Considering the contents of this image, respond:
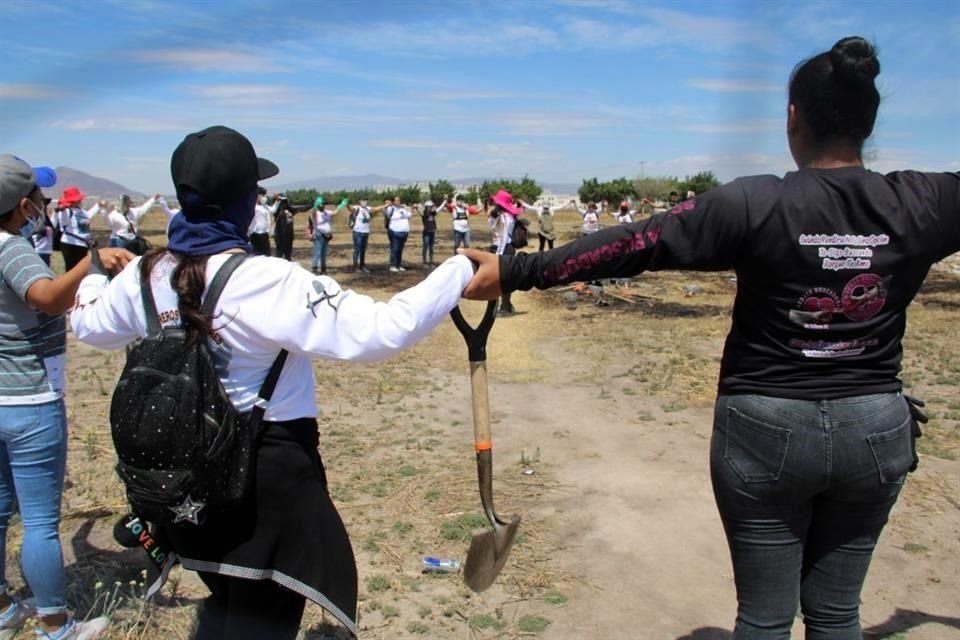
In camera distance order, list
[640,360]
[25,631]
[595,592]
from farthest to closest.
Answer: [640,360], [595,592], [25,631]

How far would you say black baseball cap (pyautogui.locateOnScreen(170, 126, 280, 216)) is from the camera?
1.98 metres

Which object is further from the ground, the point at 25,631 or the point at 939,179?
the point at 939,179

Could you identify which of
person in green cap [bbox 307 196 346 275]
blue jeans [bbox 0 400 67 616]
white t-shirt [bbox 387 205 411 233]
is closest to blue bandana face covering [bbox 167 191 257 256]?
blue jeans [bbox 0 400 67 616]

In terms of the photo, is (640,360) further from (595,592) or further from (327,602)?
(327,602)

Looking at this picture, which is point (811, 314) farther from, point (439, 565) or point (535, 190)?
point (535, 190)

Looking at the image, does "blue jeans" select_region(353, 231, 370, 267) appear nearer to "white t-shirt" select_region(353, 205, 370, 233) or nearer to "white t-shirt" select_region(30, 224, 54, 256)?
"white t-shirt" select_region(353, 205, 370, 233)

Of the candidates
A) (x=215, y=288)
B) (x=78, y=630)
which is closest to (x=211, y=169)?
(x=215, y=288)

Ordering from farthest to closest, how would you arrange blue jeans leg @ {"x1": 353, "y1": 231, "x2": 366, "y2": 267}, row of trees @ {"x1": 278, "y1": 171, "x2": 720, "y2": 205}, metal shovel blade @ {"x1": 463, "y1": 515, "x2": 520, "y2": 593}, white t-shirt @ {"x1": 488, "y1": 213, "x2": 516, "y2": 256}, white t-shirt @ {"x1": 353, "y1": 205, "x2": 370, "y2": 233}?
row of trees @ {"x1": 278, "y1": 171, "x2": 720, "y2": 205} → blue jeans leg @ {"x1": 353, "y1": 231, "x2": 366, "y2": 267} → white t-shirt @ {"x1": 353, "y1": 205, "x2": 370, "y2": 233} → white t-shirt @ {"x1": 488, "y1": 213, "x2": 516, "y2": 256} → metal shovel blade @ {"x1": 463, "y1": 515, "x2": 520, "y2": 593}

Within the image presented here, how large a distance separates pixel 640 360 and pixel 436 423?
3.23m

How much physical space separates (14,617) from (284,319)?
240 centimetres

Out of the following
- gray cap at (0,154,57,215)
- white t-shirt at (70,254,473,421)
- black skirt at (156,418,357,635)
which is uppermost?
gray cap at (0,154,57,215)

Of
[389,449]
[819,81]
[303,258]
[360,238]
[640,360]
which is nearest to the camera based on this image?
[819,81]

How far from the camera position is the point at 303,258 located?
2225 centimetres

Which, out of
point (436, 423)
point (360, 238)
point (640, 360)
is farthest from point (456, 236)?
point (436, 423)
